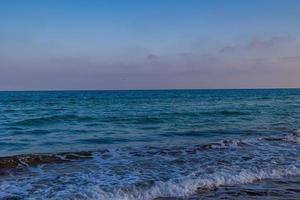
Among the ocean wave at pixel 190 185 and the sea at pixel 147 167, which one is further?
the sea at pixel 147 167

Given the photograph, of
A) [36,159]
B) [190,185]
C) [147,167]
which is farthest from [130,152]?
[190,185]

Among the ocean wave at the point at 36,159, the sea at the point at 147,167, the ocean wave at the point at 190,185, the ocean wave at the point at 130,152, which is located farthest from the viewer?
the ocean wave at the point at 130,152

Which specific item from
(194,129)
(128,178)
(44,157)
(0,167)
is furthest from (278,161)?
(194,129)

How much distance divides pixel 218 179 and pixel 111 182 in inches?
110

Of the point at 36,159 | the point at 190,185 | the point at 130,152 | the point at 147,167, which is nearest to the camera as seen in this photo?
the point at 190,185

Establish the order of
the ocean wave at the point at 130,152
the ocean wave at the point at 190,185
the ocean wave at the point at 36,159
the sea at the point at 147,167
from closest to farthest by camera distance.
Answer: the ocean wave at the point at 190,185, the sea at the point at 147,167, the ocean wave at the point at 36,159, the ocean wave at the point at 130,152

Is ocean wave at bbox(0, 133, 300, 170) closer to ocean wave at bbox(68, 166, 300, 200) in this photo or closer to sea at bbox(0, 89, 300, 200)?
sea at bbox(0, 89, 300, 200)

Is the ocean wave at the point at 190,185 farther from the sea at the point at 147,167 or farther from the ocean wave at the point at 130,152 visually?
the ocean wave at the point at 130,152

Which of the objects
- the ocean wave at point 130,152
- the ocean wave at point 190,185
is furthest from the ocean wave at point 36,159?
the ocean wave at point 190,185

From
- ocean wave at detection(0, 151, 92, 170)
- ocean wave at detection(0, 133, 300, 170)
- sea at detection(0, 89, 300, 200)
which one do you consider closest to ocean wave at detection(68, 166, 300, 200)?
sea at detection(0, 89, 300, 200)

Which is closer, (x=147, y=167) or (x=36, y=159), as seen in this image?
(x=147, y=167)

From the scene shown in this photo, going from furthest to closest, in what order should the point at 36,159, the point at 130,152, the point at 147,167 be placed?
1. the point at 130,152
2. the point at 36,159
3. the point at 147,167

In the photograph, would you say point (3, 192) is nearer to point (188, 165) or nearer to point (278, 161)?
point (188, 165)

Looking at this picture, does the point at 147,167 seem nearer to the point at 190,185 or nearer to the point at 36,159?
the point at 190,185
